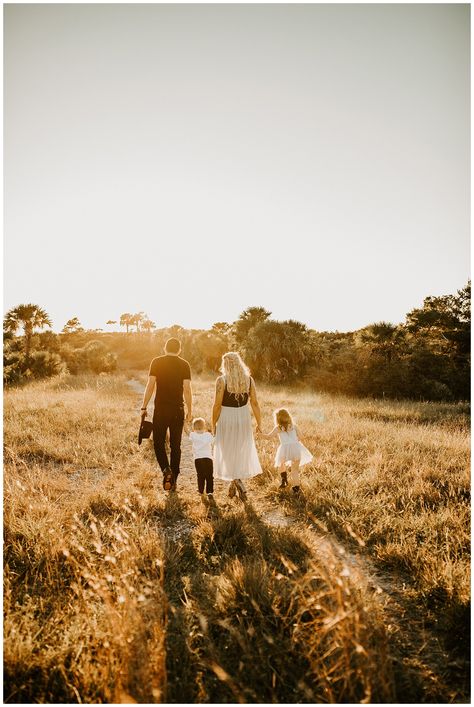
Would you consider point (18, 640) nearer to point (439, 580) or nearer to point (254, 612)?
point (254, 612)

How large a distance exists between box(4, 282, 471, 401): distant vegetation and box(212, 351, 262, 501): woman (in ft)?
58.1

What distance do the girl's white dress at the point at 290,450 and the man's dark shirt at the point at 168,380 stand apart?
1791mm

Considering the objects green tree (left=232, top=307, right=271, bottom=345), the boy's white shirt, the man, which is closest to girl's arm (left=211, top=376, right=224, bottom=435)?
the boy's white shirt

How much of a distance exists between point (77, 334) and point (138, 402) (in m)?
55.3

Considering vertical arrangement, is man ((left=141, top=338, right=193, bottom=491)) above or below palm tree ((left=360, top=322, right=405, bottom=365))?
below

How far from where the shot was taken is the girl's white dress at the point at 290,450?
17.7 ft

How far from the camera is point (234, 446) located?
5293mm

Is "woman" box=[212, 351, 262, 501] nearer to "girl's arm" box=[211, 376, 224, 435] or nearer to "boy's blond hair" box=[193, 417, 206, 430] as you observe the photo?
"girl's arm" box=[211, 376, 224, 435]

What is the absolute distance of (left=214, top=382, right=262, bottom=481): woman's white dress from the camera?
17.3 ft

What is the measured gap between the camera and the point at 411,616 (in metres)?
2.90

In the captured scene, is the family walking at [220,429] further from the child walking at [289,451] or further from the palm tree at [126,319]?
the palm tree at [126,319]

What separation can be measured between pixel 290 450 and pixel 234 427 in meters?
0.98

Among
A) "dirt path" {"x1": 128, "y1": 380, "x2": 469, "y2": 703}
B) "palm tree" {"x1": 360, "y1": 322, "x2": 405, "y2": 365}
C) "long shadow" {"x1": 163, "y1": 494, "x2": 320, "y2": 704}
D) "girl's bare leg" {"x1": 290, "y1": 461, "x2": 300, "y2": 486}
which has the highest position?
"palm tree" {"x1": 360, "y1": 322, "x2": 405, "y2": 365}

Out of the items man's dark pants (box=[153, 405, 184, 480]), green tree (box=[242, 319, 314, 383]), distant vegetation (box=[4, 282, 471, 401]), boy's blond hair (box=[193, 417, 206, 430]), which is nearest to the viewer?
boy's blond hair (box=[193, 417, 206, 430])
